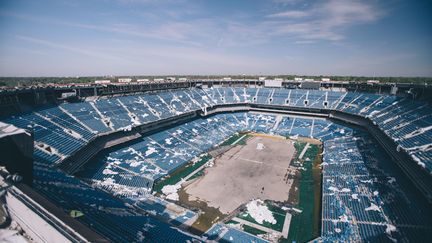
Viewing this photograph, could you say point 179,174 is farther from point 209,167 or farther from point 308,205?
point 308,205

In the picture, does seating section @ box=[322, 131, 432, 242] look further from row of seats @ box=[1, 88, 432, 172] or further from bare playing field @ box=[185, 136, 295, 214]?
bare playing field @ box=[185, 136, 295, 214]

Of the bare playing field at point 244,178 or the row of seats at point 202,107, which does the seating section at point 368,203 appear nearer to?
the row of seats at point 202,107

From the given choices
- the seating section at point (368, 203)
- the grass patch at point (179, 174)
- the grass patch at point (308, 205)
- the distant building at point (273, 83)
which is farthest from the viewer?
the distant building at point (273, 83)

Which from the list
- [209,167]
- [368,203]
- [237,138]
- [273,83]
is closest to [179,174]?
[209,167]


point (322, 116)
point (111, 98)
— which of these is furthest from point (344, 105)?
point (111, 98)

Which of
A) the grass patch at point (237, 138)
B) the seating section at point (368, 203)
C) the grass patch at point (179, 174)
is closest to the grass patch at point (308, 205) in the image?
the seating section at point (368, 203)

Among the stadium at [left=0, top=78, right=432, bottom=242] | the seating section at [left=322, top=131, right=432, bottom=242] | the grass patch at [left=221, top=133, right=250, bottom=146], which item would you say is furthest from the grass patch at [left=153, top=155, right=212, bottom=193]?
the seating section at [left=322, top=131, right=432, bottom=242]

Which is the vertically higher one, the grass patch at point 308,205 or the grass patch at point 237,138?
the grass patch at point 237,138
